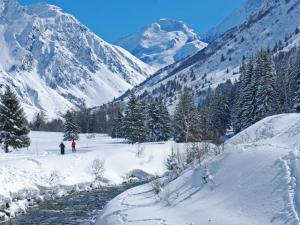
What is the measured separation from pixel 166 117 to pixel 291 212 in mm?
67691

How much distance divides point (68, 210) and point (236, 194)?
645 inches

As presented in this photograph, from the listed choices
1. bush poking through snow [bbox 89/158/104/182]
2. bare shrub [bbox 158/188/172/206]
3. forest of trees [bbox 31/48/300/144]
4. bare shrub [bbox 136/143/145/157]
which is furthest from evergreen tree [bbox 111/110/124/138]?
bare shrub [bbox 158/188/172/206]

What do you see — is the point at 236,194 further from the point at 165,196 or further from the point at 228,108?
the point at 228,108

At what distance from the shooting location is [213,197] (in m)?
15.4

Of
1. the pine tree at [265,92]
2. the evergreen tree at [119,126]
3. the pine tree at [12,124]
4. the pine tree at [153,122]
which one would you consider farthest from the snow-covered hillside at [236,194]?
the evergreen tree at [119,126]

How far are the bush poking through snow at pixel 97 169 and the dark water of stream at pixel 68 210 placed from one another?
621 cm

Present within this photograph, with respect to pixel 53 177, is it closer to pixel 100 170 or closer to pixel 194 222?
pixel 100 170

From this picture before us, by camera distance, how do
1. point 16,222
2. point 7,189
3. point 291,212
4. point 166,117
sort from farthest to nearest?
point 166,117 < point 7,189 < point 16,222 < point 291,212

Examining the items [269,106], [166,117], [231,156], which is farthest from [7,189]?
[166,117]

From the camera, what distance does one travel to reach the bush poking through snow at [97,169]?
4364 centimetres

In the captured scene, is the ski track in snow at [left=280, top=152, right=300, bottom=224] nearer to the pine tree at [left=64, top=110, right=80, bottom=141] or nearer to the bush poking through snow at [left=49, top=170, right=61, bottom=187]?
the bush poking through snow at [left=49, top=170, right=61, bottom=187]

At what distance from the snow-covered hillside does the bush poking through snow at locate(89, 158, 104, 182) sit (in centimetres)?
2356

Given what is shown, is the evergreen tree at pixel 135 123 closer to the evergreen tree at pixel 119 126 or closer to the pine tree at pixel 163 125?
the pine tree at pixel 163 125

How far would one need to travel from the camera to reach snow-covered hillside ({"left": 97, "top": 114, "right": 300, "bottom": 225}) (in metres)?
13.0
